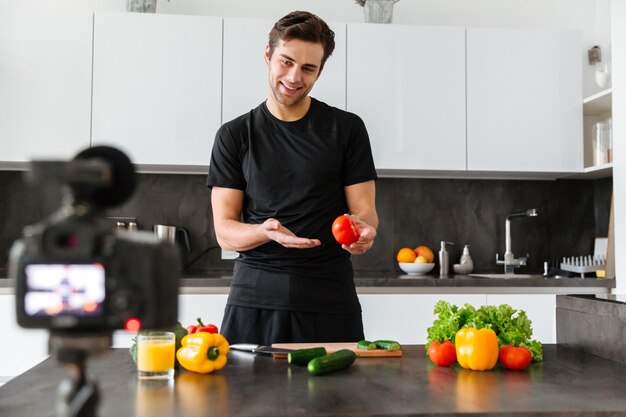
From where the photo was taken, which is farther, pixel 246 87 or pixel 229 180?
pixel 246 87

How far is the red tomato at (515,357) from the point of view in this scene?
156 centimetres

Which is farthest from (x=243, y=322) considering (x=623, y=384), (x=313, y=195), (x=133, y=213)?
(x=133, y=213)

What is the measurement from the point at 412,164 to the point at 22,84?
2.15 metres

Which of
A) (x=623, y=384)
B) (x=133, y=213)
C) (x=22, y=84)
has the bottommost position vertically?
(x=623, y=384)

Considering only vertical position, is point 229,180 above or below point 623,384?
above

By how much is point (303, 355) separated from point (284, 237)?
386mm

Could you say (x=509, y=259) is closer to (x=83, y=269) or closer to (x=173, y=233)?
(x=173, y=233)

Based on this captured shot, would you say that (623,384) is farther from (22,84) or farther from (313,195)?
(22,84)

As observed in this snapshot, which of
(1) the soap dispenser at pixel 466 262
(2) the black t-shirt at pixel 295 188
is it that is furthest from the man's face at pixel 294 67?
(1) the soap dispenser at pixel 466 262

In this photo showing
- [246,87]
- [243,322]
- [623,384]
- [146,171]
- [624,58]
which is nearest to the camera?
[623,384]

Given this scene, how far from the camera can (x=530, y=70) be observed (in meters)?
3.70

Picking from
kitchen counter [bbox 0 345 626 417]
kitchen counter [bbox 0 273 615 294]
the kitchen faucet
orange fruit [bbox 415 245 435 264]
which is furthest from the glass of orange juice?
the kitchen faucet

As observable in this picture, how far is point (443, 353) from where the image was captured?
158 cm

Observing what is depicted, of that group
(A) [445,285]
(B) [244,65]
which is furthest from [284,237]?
(B) [244,65]
